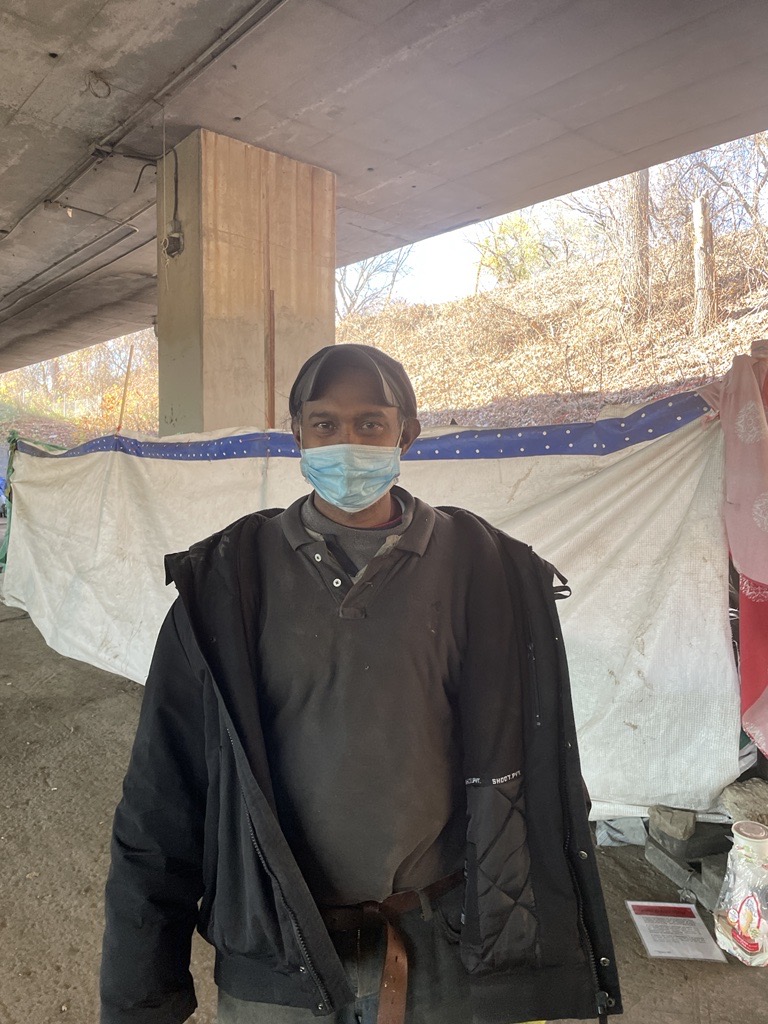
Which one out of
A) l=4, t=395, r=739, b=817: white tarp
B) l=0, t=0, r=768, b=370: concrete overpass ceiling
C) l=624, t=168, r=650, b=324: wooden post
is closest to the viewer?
l=4, t=395, r=739, b=817: white tarp

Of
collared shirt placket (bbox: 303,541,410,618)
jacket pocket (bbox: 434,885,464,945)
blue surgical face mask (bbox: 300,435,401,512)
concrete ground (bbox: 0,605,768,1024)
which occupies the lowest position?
concrete ground (bbox: 0,605,768,1024)

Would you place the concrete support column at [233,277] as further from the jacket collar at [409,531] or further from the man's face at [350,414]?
the jacket collar at [409,531]

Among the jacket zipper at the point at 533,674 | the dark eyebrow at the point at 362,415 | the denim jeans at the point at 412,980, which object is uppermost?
the dark eyebrow at the point at 362,415

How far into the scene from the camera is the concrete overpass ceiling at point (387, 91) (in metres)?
3.42

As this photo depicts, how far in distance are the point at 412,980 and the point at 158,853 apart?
1.81 feet

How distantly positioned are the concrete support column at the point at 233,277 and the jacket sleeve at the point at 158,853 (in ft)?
12.3

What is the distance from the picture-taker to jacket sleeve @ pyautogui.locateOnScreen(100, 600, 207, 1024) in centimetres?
126

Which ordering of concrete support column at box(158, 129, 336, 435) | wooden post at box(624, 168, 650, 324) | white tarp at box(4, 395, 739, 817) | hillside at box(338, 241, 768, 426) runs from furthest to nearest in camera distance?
1. wooden post at box(624, 168, 650, 324)
2. hillside at box(338, 241, 768, 426)
3. concrete support column at box(158, 129, 336, 435)
4. white tarp at box(4, 395, 739, 817)

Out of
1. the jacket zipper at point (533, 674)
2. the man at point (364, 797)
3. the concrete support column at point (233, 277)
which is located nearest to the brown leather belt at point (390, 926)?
the man at point (364, 797)

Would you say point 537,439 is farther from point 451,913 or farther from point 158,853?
point 158,853

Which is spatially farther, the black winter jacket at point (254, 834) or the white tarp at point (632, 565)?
the white tarp at point (632, 565)

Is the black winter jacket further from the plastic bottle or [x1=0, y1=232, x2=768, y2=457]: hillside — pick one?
[x1=0, y1=232, x2=768, y2=457]: hillside

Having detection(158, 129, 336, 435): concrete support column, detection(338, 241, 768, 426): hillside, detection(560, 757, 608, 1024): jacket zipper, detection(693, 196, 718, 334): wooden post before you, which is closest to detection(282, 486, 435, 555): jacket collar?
detection(560, 757, 608, 1024): jacket zipper

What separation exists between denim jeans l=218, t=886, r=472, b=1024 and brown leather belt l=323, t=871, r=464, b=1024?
0.02 m
